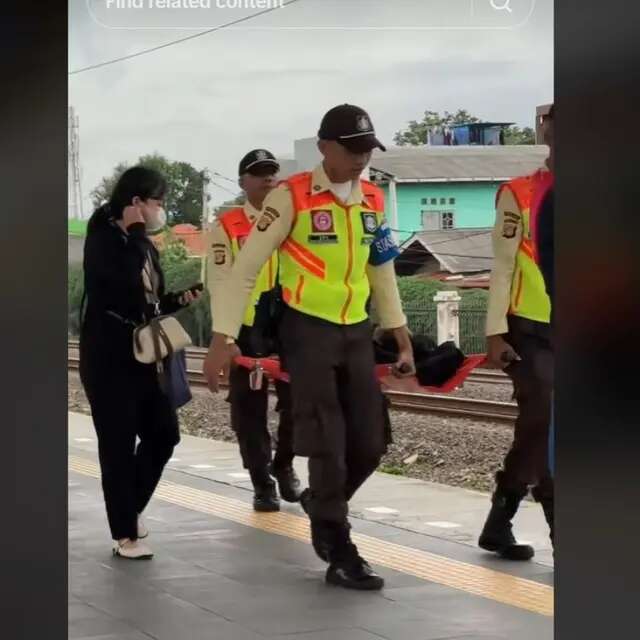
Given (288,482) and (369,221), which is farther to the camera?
(288,482)

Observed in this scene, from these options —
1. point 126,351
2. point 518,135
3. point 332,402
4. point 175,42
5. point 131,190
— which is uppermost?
point 175,42

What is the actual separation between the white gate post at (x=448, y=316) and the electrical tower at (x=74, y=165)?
70 cm

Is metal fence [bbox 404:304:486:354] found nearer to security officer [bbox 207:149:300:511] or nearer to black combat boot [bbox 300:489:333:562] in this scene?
security officer [bbox 207:149:300:511]

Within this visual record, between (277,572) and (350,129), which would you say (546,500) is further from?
(350,129)

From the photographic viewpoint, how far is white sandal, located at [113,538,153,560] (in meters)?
2.90

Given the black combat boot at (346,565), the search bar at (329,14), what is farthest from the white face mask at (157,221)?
the black combat boot at (346,565)

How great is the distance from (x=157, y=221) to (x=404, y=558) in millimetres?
817

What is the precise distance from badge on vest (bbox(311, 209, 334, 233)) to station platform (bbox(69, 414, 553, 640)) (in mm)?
461

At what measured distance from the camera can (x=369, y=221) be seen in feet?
9.57

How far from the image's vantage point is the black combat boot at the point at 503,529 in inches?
115

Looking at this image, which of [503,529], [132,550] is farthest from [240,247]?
[503,529]

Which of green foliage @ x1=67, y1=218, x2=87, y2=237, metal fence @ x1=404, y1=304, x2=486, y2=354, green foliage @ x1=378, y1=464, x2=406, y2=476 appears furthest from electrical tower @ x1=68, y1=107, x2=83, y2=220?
green foliage @ x1=378, y1=464, x2=406, y2=476

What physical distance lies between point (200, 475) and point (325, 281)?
1.49ft
